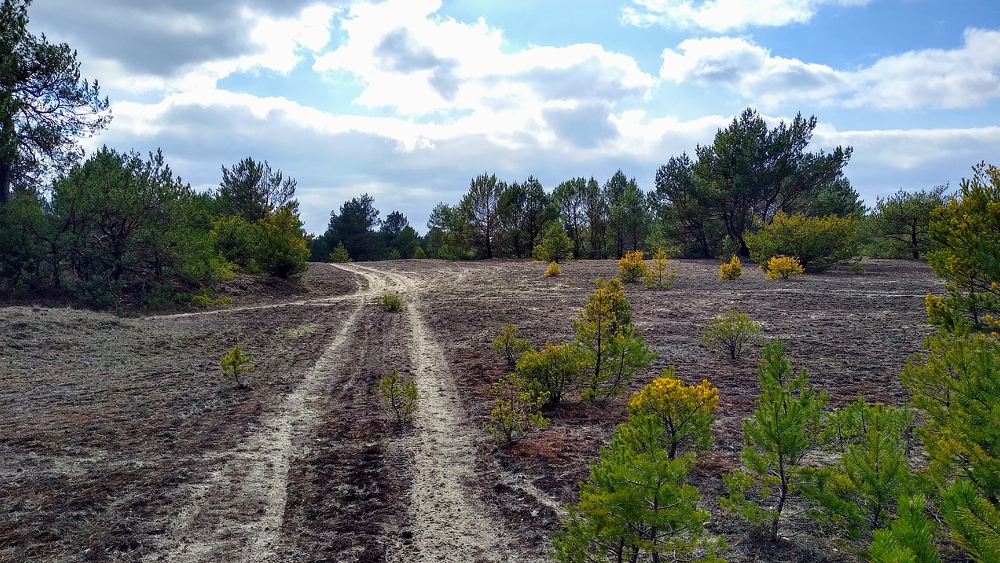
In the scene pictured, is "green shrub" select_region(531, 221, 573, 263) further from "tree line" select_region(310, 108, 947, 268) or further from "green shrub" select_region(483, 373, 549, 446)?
"green shrub" select_region(483, 373, 549, 446)

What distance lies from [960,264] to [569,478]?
557 centimetres

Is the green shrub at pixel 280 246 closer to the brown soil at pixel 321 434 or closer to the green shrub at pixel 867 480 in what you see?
the brown soil at pixel 321 434

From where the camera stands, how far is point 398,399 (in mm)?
7766

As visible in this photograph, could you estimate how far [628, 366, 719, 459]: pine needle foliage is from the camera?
414 cm

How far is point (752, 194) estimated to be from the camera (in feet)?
101

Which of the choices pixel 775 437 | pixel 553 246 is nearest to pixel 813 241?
pixel 553 246

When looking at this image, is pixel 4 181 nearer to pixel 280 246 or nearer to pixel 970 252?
pixel 280 246

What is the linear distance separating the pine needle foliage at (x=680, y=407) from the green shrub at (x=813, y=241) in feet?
78.3

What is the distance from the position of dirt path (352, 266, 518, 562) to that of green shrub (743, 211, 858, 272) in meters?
21.7

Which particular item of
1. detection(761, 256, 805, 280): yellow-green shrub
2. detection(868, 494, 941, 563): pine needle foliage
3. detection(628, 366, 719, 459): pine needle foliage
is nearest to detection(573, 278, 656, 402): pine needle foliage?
detection(628, 366, 719, 459): pine needle foliage

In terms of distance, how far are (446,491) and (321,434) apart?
240 cm

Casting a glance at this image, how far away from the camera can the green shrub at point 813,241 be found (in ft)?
79.1

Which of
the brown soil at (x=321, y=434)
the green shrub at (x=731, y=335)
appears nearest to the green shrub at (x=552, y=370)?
the brown soil at (x=321, y=434)

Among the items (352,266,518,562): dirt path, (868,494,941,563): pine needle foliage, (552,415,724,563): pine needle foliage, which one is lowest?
(352,266,518,562): dirt path
